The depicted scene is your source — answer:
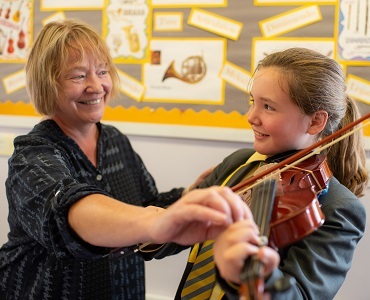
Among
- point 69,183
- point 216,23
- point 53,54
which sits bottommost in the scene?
point 69,183

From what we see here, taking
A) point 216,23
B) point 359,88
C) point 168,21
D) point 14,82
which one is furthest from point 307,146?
point 14,82

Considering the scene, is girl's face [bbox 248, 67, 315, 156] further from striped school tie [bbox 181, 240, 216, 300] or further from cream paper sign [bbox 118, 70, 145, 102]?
cream paper sign [bbox 118, 70, 145, 102]

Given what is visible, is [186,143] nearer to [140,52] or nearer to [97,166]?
[140,52]

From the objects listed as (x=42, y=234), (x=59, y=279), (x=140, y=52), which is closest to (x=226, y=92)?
(x=140, y=52)

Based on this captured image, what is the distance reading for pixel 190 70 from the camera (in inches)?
93.7

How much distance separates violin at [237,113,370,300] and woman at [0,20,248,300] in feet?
1.00

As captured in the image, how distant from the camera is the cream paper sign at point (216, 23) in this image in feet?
7.48

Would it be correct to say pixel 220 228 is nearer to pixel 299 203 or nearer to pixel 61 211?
pixel 299 203

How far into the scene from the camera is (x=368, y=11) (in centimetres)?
211

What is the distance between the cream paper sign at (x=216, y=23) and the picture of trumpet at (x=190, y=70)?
0.13 metres

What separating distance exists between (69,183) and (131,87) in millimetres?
1388

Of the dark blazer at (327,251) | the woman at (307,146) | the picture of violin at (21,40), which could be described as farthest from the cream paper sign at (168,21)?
the dark blazer at (327,251)

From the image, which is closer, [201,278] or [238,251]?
[238,251]

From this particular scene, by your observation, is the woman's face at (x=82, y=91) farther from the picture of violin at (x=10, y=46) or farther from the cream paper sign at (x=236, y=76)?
the picture of violin at (x=10, y=46)
